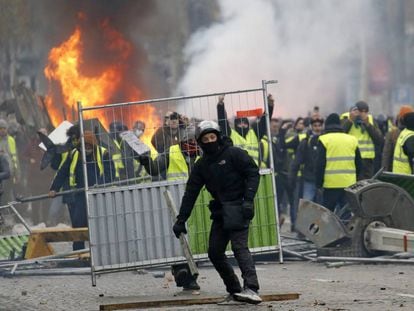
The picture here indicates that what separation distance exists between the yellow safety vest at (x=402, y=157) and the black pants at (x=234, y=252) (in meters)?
4.99

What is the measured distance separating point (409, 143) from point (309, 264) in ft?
6.85

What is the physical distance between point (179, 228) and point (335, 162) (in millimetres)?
5621

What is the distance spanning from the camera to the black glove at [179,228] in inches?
450

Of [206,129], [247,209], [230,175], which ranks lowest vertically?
[247,209]

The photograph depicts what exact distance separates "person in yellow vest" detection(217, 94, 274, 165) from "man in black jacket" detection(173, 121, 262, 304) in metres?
1.31

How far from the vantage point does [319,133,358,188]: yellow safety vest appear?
16.7 m

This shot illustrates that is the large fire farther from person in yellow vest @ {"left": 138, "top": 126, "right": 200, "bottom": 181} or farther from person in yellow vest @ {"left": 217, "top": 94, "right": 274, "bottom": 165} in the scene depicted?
person in yellow vest @ {"left": 138, "top": 126, "right": 200, "bottom": 181}

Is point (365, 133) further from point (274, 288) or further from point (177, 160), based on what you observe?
point (274, 288)

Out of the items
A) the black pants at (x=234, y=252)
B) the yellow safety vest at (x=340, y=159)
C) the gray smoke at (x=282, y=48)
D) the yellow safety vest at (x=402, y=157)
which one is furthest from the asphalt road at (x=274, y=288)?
the gray smoke at (x=282, y=48)

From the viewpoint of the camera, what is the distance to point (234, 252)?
1141 centimetres

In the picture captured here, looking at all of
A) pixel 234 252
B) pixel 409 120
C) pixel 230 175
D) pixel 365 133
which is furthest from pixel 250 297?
pixel 365 133

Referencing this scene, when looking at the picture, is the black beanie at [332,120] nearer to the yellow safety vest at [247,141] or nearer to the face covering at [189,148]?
the yellow safety vest at [247,141]

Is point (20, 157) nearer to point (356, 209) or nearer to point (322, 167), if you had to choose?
point (322, 167)

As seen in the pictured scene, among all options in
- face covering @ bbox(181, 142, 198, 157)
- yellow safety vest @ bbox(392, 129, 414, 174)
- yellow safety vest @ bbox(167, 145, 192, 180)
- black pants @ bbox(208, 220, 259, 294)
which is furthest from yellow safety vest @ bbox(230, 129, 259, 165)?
yellow safety vest @ bbox(392, 129, 414, 174)
